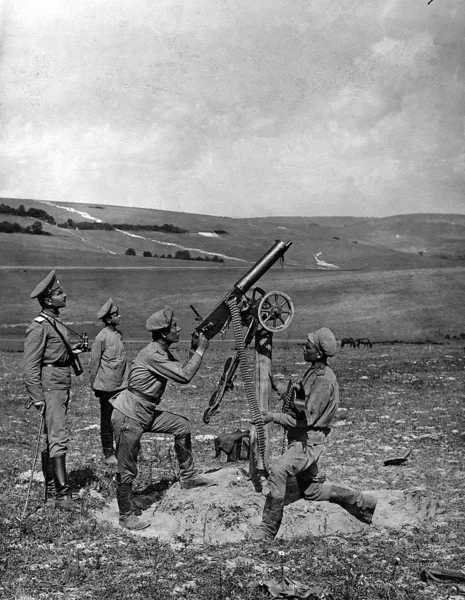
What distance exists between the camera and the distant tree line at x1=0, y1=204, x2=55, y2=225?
68.8 m

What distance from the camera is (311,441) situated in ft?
26.4

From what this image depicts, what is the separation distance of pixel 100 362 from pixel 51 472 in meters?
2.54

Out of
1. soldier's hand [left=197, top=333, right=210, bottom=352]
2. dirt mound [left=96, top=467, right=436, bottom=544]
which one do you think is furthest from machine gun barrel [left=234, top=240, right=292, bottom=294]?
dirt mound [left=96, top=467, right=436, bottom=544]

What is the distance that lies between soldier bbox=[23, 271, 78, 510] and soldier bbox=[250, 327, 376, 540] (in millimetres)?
2659

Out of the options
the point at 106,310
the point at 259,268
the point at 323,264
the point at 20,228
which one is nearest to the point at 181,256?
the point at 323,264

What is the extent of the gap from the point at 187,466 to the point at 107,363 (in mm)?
3057

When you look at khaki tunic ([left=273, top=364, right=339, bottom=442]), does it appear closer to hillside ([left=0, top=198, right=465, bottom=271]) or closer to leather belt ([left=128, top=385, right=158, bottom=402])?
leather belt ([left=128, top=385, right=158, bottom=402])

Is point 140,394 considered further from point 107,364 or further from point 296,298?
point 296,298

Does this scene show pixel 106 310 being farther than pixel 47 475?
Yes

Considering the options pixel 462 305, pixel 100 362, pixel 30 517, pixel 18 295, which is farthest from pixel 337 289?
pixel 30 517

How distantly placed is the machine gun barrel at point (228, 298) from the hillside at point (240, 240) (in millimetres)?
46813

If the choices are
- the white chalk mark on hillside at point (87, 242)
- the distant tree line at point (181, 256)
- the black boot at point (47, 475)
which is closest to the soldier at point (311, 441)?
the black boot at point (47, 475)

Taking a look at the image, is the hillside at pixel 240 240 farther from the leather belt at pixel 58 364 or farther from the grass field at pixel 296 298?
the leather belt at pixel 58 364

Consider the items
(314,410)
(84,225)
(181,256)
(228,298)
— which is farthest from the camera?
(84,225)
